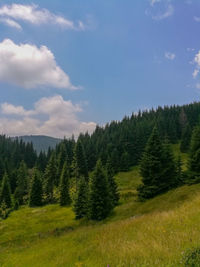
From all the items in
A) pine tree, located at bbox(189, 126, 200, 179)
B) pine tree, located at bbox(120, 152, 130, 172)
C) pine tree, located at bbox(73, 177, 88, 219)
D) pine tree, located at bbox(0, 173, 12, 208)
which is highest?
pine tree, located at bbox(189, 126, 200, 179)

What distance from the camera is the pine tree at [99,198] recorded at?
2653 cm

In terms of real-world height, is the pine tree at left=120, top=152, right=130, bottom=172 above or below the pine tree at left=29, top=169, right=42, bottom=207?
above

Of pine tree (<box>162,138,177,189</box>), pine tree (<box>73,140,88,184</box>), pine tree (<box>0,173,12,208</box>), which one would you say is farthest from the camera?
pine tree (<box>73,140,88,184</box>)

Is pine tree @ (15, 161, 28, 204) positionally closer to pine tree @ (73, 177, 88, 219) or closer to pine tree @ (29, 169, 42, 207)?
pine tree @ (29, 169, 42, 207)

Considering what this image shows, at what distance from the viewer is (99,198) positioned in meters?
26.9

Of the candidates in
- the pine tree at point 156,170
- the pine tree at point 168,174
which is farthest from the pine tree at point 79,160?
the pine tree at point 168,174

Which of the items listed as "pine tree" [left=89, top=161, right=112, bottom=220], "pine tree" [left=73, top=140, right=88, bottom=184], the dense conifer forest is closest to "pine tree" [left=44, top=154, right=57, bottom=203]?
the dense conifer forest

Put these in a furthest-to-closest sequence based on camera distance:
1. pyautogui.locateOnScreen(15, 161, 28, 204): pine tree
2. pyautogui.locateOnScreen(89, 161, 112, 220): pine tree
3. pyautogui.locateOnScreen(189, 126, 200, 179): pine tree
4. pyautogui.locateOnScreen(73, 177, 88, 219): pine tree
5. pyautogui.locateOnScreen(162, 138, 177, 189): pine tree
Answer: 1. pyautogui.locateOnScreen(15, 161, 28, 204): pine tree
2. pyautogui.locateOnScreen(73, 177, 88, 219): pine tree
3. pyautogui.locateOnScreen(189, 126, 200, 179): pine tree
4. pyautogui.locateOnScreen(162, 138, 177, 189): pine tree
5. pyautogui.locateOnScreen(89, 161, 112, 220): pine tree

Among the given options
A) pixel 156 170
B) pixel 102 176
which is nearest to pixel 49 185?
pixel 102 176

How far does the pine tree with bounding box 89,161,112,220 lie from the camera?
26531 millimetres

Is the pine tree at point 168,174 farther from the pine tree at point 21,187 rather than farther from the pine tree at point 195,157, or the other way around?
the pine tree at point 21,187

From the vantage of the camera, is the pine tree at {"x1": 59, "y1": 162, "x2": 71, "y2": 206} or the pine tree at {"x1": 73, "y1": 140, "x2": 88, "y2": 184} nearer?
the pine tree at {"x1": 59, "y1": 162, "x2": 71, "y2": 206}

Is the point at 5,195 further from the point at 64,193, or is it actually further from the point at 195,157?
the point at 195,157

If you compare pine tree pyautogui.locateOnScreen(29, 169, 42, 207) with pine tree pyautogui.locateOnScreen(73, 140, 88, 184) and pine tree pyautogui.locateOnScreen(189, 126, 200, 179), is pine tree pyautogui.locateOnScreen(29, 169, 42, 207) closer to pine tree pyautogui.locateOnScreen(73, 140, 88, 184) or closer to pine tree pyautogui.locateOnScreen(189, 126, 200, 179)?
pine tree pyautogui.locateOnScreen(73, 140, 88, 184)
